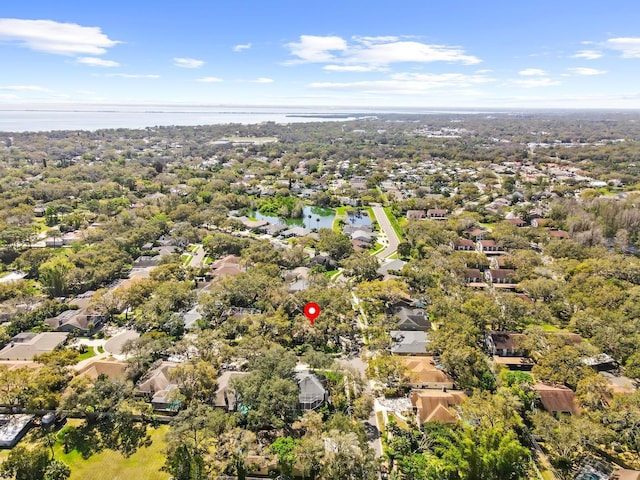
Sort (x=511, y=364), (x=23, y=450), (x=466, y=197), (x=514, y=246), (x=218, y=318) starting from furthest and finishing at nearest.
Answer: (x=466, y=197), (x=514, y=246), (x=218, y=318), (x=511, y=364), (x=23, y=450)

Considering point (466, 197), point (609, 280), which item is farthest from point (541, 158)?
point (609, 280)

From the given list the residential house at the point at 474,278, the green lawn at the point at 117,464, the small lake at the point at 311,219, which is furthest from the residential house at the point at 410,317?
the small lake at the point at 311,219

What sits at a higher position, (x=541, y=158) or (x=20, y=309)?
(x=541, y=158)

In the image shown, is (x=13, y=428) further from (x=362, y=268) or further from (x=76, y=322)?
(x=362, y=268)

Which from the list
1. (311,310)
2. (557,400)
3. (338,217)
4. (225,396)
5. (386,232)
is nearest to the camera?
(225,396)

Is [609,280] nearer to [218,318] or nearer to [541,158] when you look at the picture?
[218,318]

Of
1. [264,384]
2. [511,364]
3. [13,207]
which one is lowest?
[511,364]

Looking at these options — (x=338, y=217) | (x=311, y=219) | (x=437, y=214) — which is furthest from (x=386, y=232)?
(x=311, y=219)
